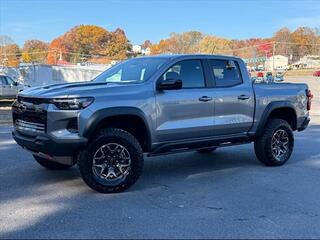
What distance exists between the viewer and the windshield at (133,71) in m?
6.96

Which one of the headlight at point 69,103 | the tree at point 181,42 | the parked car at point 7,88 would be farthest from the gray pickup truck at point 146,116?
the tree at point 181,42

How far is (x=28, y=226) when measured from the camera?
4.95 metres

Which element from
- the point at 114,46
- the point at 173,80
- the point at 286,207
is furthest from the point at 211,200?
the point at 114,46

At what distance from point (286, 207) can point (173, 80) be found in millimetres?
2280

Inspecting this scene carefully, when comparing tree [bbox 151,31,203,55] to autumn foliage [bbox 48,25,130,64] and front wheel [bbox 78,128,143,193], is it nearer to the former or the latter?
autumn foliage [bbox 48,25,130,64]

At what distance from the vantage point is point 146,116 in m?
6.55

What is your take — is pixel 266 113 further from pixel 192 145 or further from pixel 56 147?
pixel 56 147

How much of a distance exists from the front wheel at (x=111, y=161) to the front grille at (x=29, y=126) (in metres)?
0.61

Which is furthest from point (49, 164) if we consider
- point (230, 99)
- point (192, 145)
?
point (230, 99)

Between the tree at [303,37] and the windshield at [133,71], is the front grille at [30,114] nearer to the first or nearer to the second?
the windshield at [133,71]

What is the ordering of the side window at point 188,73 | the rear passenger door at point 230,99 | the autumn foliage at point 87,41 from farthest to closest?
1. the autumn foliage at point 87,41
2. the rear passenger door at point 230,99
3. the side window at point 188,73

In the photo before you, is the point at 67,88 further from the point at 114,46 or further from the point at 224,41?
the point at 224,41

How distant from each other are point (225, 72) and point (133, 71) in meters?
1.55

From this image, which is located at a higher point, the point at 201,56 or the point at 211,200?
the point at 201,56
